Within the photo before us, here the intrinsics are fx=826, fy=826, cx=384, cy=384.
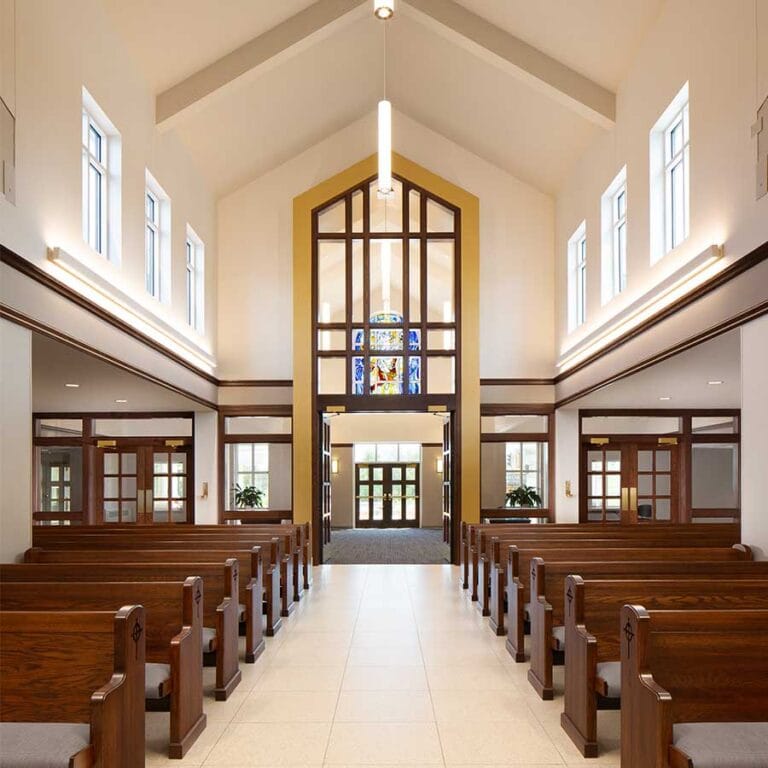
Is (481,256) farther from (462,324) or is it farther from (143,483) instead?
(143,483)

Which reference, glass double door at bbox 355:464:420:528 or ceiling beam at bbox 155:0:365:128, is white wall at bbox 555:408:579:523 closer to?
ceiling beam at bbox 155:0:365:128

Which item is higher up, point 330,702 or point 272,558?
point 272,558

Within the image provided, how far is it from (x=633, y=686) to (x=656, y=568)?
1.78 metres

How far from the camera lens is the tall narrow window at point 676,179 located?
23.0 ft

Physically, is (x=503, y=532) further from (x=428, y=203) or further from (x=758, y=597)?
(x=428, y=203)

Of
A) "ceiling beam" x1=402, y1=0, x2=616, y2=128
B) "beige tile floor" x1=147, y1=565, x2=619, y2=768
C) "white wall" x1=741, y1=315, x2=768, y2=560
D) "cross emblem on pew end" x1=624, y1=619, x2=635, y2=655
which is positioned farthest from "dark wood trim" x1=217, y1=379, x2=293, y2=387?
"cross emblem on pew end" x1=624, y1=619, x2=635, y2=655

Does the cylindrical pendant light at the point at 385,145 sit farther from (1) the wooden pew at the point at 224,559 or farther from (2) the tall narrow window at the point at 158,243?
(1) the wooden pew at the point at 224,559

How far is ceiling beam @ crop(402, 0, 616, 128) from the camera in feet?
28.5

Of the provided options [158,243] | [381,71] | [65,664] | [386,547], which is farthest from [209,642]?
[386,547]

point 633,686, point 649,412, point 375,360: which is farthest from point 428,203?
point 633,686

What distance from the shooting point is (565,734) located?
4105mm

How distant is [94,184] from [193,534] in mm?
3260

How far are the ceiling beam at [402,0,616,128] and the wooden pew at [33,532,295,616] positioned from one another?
544 centimetres

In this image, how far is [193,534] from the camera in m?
7.62
